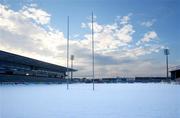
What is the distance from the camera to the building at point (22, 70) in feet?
119

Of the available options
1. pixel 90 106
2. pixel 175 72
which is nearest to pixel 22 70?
pixel 175 72

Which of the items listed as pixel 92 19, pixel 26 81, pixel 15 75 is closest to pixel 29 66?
pixel 26 81

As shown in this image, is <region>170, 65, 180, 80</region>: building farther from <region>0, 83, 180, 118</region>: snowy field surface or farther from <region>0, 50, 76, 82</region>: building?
<region>0, 83, 180, 118</region>: snowy field surface

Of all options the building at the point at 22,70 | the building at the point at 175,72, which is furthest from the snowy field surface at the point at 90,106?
the building at the point at 175,72

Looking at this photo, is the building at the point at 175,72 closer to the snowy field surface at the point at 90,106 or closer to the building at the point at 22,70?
the building at the point at 22,70

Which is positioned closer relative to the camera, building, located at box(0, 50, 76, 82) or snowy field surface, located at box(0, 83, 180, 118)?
snowy field surface, located at box(0, 83, 180, 118)

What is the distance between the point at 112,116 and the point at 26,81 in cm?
4171

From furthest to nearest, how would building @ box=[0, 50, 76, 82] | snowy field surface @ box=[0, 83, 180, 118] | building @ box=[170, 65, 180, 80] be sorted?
building @ box=[170, 65, 180, 80]
building @ box=[0, 50, 76, 82]
snowy field surface @ box=[0, 83, 180, 118]

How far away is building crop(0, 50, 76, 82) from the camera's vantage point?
36.2m

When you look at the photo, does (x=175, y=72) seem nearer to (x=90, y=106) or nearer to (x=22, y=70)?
(x=22, y=70)

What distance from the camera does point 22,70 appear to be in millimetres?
44031

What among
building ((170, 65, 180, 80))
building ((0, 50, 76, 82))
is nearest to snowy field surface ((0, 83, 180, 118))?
building ((0, 50, 76, 82))

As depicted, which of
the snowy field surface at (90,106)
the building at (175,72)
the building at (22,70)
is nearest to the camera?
the snowy field surface at (90,106)

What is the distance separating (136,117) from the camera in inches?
242
